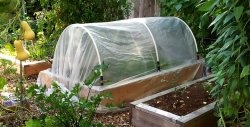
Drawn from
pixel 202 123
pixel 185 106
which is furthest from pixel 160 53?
pixel 202 123

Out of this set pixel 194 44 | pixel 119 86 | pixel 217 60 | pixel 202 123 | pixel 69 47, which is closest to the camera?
pixel 217 60

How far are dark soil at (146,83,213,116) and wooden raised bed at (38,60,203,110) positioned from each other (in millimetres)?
457

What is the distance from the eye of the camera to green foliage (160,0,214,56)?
4.89 metres

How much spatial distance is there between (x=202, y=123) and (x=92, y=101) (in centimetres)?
126

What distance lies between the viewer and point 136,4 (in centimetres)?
772

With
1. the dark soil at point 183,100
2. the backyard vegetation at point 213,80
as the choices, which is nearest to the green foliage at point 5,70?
the backyard vegetation at point 213,80

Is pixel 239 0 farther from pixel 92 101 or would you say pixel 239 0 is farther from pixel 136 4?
pixel 136 4

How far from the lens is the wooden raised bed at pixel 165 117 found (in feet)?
10.6

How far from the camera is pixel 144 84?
4414 millimetres

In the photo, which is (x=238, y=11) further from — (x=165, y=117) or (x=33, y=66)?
(x=33, y=66)

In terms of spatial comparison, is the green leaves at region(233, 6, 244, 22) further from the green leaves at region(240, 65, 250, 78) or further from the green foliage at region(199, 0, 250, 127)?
the green leaves at region(240, 65, 250, 78)

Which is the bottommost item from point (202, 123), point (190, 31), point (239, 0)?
point (202, 123)

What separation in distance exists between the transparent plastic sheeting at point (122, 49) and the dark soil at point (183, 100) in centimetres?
70

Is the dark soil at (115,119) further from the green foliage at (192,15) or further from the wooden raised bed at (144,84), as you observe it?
the green foliage at (192,15)
